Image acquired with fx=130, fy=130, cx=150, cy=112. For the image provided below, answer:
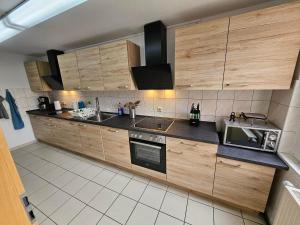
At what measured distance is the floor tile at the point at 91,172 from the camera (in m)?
2.09

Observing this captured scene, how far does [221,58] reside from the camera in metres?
1.34

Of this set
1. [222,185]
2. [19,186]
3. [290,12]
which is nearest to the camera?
[19,186]

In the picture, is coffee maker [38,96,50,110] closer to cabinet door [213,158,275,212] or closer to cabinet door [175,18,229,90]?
cabinet door [175,18,229,90]

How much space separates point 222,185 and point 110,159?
1.65 meters

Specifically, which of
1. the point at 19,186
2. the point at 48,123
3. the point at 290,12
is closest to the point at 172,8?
the point at 290,12

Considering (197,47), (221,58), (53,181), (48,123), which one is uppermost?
(197,47)

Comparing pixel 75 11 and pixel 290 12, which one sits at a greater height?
pixel 75 11

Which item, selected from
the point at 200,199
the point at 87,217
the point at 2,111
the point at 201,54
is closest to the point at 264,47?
the point at 201,54

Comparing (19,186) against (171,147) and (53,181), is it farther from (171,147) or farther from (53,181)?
(53,181)

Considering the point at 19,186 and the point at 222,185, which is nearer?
the point at 19,186

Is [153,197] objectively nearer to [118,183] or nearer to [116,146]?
[118,183]

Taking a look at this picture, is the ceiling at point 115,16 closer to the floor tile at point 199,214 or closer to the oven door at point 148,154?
the oven door at point 148,154

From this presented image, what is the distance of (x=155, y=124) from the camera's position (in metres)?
1.93

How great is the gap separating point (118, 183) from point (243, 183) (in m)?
1.57
